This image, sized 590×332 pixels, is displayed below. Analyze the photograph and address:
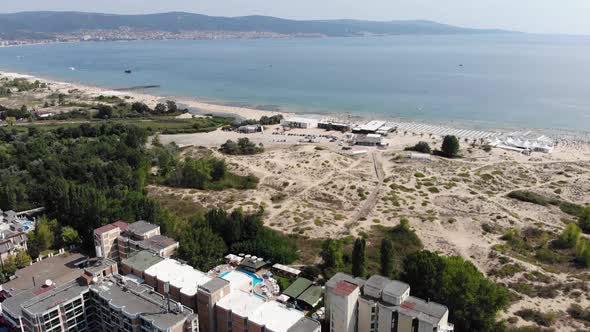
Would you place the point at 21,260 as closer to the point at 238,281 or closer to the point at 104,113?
the point at 238,281

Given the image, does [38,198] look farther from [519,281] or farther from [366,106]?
[366,106]

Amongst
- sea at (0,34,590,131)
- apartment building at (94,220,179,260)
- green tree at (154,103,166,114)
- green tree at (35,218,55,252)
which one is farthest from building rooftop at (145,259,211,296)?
sea at (0,34,590,131)

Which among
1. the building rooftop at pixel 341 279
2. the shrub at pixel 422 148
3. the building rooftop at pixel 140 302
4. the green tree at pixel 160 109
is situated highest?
the building rooftop at pixel 140 302

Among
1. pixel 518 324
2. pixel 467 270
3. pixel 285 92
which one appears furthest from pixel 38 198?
pixel 285 92

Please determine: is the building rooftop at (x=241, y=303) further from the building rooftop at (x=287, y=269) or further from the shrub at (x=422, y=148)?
the shrub at (x=422, y=148)

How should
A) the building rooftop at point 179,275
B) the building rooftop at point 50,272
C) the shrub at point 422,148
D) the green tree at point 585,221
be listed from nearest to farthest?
the building rooftop at point 179,275
the building rooftop at point 50,272
the green tree at point 585,221
the shrub at point 422,148

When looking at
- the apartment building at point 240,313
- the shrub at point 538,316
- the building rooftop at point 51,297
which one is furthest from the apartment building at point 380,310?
the building rooftop at point 51,297

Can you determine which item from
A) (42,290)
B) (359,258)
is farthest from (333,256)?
(42,290)
